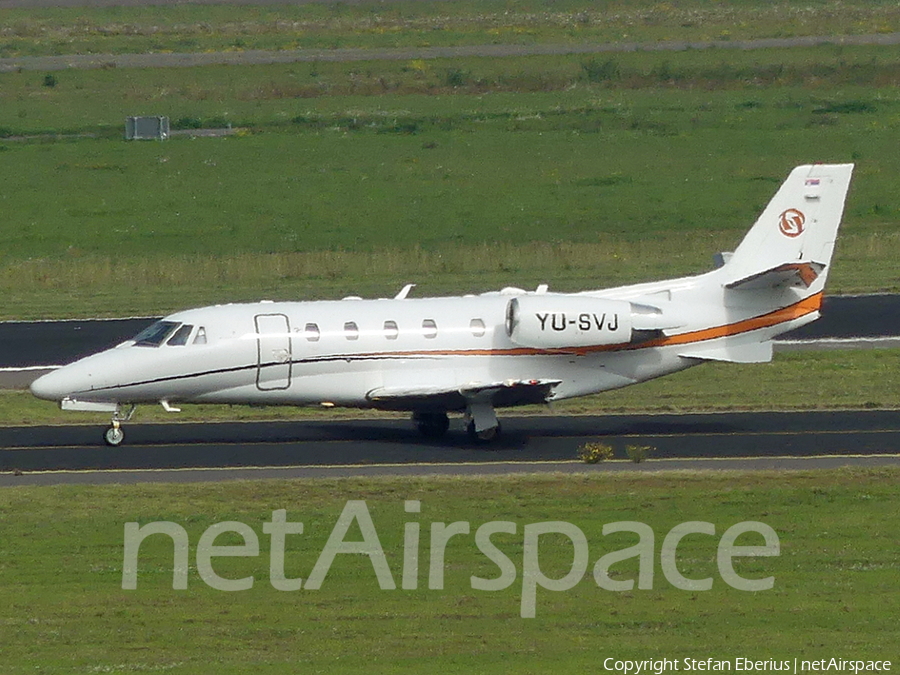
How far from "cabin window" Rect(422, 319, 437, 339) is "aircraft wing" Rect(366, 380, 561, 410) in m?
1.03

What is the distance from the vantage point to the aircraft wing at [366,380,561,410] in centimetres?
3103

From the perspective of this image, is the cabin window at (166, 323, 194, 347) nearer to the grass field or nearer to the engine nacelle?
the engine nacelle

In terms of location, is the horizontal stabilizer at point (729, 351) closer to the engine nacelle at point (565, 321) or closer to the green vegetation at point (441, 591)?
the engine nacelle at point (565, 321)

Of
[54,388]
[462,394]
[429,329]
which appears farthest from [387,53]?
[54,388]

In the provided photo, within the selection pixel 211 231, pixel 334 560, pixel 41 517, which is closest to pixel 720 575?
pixel 334 560

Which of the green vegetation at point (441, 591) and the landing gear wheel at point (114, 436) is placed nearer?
the green vegetation at point (441, 591)

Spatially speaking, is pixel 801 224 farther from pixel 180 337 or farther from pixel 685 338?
pixel 180 337

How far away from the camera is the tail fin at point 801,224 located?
32.9 meters

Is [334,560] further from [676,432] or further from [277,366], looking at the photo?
[676,432]

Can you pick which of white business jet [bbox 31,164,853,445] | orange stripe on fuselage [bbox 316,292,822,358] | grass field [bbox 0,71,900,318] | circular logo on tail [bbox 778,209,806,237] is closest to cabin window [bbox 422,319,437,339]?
white business jet [bbox 31,164,853,445]

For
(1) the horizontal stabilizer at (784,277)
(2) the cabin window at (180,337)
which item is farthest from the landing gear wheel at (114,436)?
(1) the horizontal stabilizer at (784,277)

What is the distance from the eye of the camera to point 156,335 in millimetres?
31484

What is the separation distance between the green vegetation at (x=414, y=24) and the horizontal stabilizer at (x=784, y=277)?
230ft

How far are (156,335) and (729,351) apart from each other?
37.5ft
